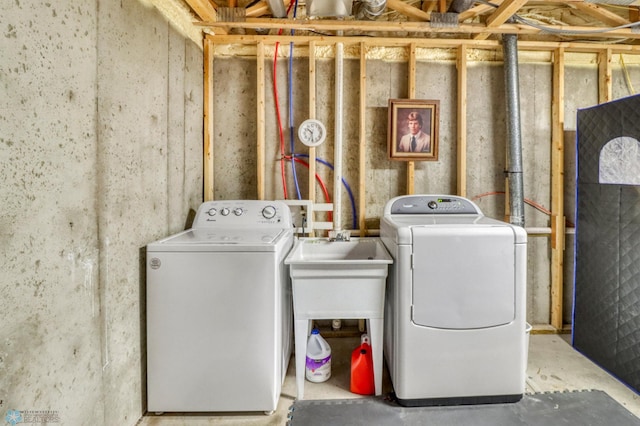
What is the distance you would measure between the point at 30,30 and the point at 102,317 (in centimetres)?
112

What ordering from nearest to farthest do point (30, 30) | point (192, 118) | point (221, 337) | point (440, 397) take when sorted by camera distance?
1. point (30, 30)
2. point (221, 337)
3. point (440, 397)
4. point (192, 118)

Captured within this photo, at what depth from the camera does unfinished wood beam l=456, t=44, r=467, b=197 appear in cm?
263

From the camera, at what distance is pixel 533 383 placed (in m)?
2.10

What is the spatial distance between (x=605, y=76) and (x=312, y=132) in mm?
2404

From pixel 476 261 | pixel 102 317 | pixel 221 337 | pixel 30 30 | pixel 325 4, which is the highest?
pixel 325 4

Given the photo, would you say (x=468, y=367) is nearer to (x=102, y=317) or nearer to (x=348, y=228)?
(x=348, y=228)

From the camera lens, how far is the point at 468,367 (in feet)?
5.99

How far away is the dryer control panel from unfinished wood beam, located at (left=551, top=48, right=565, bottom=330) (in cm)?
83

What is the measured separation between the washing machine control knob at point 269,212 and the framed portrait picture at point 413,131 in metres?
1.03

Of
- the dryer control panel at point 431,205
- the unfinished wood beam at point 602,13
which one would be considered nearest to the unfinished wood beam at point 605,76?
the unfinished wood beam at point 602,13

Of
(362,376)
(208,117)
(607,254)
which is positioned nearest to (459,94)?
(607,254)

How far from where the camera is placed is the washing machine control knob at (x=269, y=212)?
90.7 inches

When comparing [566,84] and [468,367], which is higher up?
[566,84]

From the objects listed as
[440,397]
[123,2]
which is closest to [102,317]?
[123,2]
